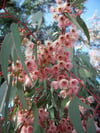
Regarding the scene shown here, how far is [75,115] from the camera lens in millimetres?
636

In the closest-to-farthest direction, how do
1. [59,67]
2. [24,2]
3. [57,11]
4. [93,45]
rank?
1. [59,67]
2. [57,11]
3. [93,45]
4. [24,2]

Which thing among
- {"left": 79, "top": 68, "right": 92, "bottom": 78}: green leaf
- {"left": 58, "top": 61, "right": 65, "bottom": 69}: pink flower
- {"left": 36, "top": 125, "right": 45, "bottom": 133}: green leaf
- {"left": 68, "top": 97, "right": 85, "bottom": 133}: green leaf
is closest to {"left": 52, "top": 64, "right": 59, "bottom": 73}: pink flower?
{"left": 58, "top": 61, "right": 65, "bottom": 69}: pink flower

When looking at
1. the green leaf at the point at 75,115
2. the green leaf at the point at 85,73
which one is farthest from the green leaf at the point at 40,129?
the green leaf at the point at 85,73

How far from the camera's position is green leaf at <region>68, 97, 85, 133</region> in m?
0.61

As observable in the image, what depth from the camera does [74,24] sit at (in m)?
0.73

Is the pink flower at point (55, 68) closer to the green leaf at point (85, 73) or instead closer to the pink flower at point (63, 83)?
the pink flower at point (63, 83)

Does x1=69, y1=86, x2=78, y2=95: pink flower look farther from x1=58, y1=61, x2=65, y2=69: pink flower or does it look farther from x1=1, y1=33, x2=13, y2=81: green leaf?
x1=1, y1=33, x2=13, y2=81: green leaf

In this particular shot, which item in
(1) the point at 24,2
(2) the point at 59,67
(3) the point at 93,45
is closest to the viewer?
(2) the point at 59,67

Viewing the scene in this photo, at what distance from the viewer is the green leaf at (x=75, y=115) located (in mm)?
606

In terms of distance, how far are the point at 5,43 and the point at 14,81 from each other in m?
0.14

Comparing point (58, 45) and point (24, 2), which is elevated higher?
point (24, 2)

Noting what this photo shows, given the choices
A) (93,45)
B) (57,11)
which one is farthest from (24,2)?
(57,11)

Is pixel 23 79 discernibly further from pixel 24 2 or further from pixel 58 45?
pixel 24 2

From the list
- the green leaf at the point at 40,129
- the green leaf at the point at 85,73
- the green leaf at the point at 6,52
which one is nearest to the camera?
the green leaf at the point at 6,52
